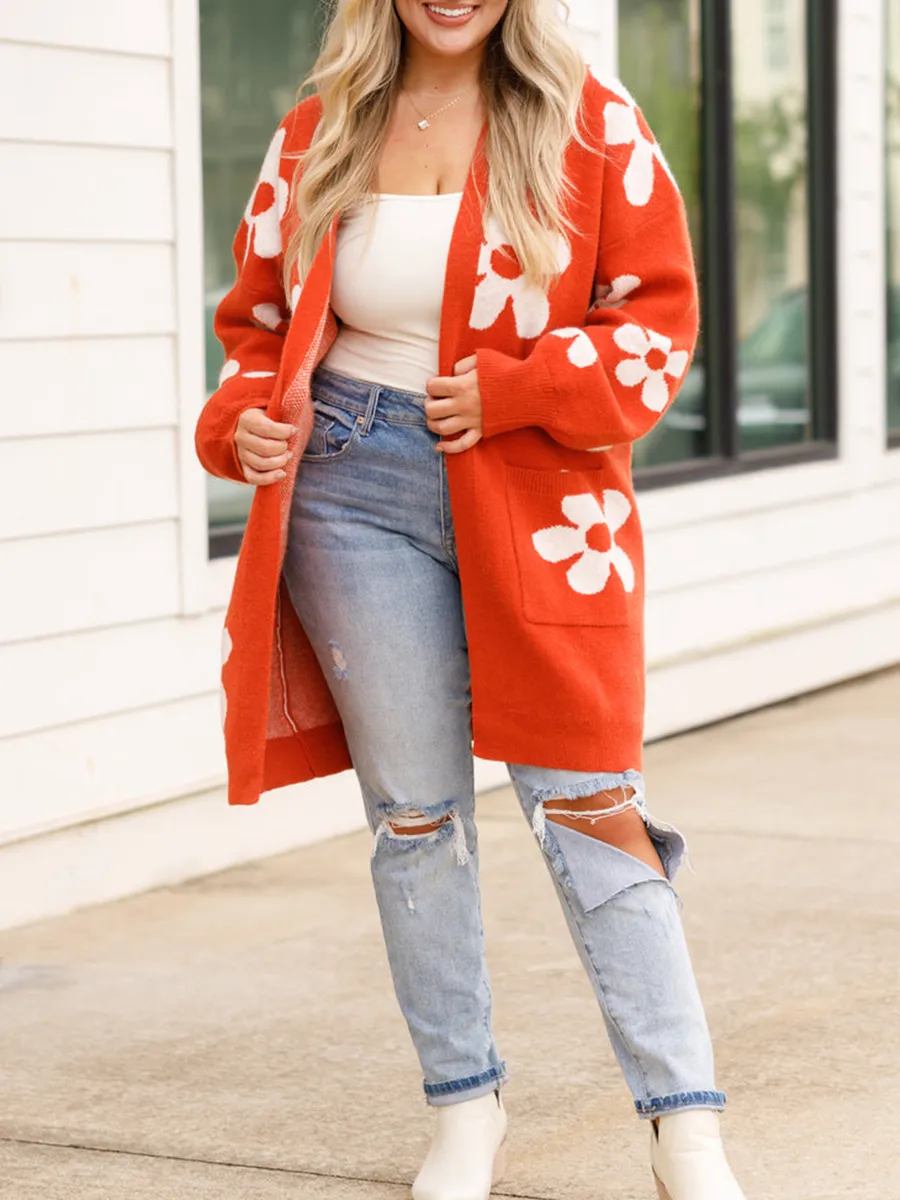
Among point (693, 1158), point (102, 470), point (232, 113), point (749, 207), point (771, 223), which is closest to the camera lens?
point (693, 1158)

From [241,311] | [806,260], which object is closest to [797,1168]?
[241,311]

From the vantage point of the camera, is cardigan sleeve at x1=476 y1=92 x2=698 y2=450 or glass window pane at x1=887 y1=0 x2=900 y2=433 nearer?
cardigan sleeve at x1=476 y1=92 x2=698 y2=450

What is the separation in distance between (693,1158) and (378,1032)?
1201 mm

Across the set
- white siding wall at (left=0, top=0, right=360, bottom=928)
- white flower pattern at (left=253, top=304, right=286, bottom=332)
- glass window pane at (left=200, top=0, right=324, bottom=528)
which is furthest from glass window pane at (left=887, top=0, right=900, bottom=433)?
white flower pattern at (left=253, top=304, right=286, bottom=332)

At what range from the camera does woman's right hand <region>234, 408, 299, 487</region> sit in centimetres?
305

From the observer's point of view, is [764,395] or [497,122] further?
[764,395]

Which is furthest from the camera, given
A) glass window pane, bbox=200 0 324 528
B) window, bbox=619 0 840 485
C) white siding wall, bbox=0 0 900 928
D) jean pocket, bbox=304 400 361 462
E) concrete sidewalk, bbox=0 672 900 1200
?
window, bbox=619 0 840 485

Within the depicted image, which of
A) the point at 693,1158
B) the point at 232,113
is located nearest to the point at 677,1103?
the point at 693,1158

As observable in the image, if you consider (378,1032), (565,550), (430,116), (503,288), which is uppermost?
(430,116)

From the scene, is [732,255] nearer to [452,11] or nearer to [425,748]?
[452,11]

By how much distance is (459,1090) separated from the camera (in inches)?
128

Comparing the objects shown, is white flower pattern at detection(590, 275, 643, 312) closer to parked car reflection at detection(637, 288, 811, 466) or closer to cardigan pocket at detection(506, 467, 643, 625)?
cardigan pocket at detection(506, 467, 643, 625)

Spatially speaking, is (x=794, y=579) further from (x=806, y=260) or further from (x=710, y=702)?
(x=806, y=260)

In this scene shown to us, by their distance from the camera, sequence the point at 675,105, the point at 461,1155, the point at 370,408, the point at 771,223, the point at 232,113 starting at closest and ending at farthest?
the point at 370,408 → the point at 461,1155 → the point at 232,113 → the point at 675,105 → the point at 771,223
